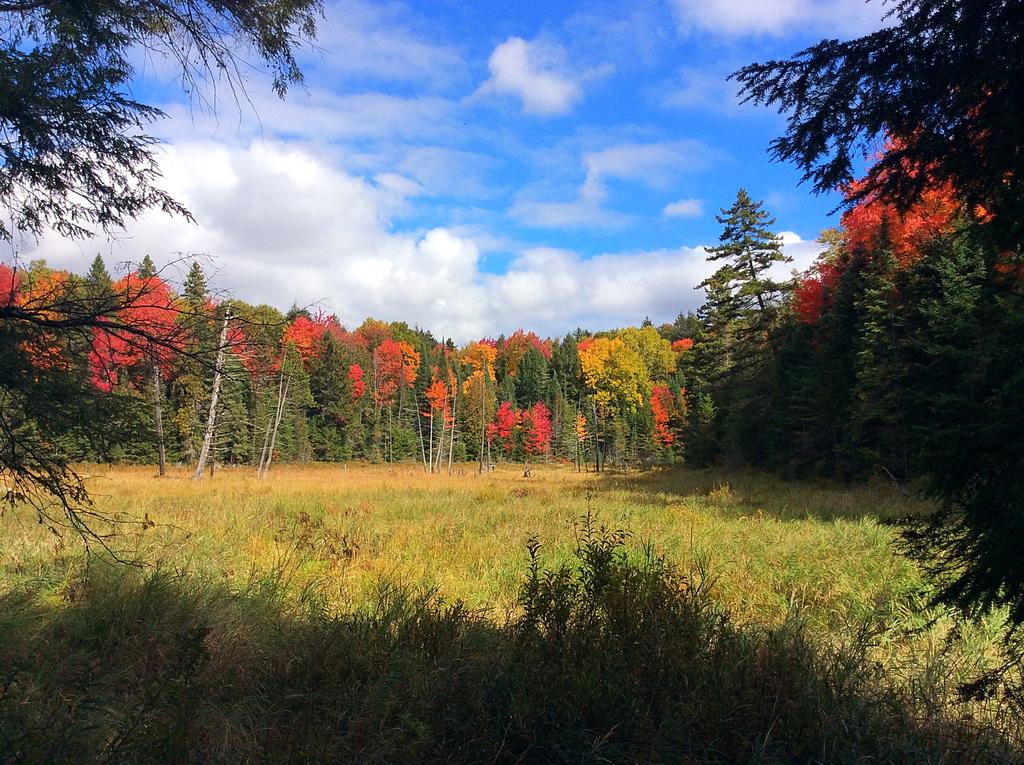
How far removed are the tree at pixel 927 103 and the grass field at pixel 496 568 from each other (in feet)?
6.28

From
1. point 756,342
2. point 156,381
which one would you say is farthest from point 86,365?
point 756,342

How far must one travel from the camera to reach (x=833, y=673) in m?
3.42

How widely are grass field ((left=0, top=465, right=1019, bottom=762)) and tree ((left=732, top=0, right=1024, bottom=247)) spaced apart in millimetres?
1914

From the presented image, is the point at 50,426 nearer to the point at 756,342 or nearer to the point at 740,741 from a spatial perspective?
the point at 740,741

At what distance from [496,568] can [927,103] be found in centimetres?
631

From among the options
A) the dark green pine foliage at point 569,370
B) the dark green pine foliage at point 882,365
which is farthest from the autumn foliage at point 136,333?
the dark green pine foliage at point 569,370

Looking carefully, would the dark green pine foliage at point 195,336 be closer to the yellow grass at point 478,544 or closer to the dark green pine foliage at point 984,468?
the yellow grass at point 478,544

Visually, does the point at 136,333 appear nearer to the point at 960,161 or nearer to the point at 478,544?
the point at 960,161

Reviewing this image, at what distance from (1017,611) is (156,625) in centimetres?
539

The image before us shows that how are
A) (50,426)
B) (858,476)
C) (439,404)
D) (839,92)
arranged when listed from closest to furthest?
(839,92)
(50,426)
(858,476)
(439,404)

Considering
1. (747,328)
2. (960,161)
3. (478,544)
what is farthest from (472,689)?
(747,328)

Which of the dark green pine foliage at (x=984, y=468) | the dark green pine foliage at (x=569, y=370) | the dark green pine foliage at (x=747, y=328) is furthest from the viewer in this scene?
the dark green pine foliage at (x=569, y=370)

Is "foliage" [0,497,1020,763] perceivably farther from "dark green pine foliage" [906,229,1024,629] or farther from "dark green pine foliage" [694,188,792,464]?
"dark green pine foliage" [694,188,792,464]

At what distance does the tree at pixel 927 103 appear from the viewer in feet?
7.20
